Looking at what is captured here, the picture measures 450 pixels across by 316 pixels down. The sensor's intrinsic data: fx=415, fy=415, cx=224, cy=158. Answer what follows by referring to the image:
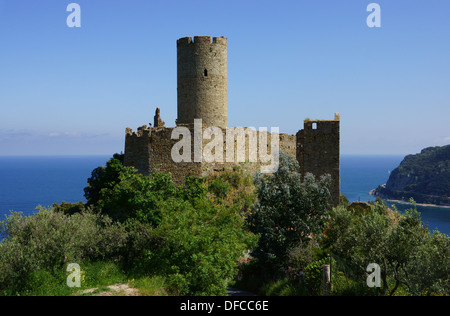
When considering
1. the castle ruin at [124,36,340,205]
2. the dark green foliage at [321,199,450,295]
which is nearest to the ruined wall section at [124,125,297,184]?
the castle ruin at [124,36,340,205]

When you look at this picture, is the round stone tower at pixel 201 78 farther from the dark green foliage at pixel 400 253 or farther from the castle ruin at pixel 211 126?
the dark green foliage at pixel 400 253

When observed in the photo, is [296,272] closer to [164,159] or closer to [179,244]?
[179,244]

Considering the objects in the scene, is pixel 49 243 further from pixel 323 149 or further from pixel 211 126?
pixel 323 149

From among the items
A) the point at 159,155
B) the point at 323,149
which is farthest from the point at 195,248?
the point at 323,149

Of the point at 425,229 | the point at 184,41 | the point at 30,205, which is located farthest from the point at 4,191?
the point at 425,229

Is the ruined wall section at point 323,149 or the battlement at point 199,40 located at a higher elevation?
the battlement at point 199,40

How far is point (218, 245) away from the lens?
18312 millimetres

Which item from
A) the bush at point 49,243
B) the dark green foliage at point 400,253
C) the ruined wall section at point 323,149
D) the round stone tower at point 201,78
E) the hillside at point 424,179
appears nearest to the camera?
the dark green foliage at point 400,253

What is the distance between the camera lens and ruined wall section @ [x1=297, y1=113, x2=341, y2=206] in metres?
27.7

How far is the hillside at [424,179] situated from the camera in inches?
5689

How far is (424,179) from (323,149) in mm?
146581

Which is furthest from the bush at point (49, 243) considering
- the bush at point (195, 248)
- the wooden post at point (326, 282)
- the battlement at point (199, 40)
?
the battlement at point (199, 40)

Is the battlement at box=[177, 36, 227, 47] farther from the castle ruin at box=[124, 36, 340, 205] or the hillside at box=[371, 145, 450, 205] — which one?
the hillside at box=[371, 145, 450, 205]

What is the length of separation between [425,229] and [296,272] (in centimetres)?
652
